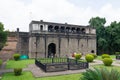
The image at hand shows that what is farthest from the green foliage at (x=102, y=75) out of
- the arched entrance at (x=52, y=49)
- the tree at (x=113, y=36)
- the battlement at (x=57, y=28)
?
the tree at (x=113, y=36)

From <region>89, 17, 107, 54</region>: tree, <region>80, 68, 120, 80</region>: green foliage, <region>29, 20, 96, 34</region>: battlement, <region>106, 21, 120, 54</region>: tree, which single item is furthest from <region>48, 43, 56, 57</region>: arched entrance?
<region>80, 68, 120, 80</region>: green foliage

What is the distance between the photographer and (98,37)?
47781 mm

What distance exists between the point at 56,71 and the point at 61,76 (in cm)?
244

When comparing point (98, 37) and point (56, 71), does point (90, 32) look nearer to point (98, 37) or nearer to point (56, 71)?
point (98, 37)

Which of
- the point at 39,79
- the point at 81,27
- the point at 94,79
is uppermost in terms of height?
the point at 81,27

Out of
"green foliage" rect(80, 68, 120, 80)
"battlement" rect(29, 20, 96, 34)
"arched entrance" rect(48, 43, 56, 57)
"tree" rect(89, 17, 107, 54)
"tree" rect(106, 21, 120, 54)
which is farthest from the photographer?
"tree" rect(89, 17, 107, 54)

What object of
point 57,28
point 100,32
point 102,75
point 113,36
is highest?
point 57,28

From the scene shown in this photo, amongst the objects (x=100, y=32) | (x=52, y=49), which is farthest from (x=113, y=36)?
(x=52, y=49)

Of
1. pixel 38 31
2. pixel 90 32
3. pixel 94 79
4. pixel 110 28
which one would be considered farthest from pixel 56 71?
pixel 110 28

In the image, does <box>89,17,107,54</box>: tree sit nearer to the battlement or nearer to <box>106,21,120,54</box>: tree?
<box>106,21,120,54</box>: tree

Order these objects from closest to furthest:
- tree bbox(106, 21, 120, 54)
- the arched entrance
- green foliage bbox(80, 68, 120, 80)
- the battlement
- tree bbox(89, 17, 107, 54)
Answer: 1. green foliage bbox(80, 68, 120, 80)
2. the battlement
3. the arched entrance
4. tree bbox(106, 21, 120, 54)
5. tree bbox(89, 17, 107, 54)

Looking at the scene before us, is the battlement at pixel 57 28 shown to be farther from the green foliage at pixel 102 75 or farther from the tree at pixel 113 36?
the green foliage at pixel 102 75

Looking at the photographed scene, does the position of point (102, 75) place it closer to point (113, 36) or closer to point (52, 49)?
point (52, 49)

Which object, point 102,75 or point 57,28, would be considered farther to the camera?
point 57,28
